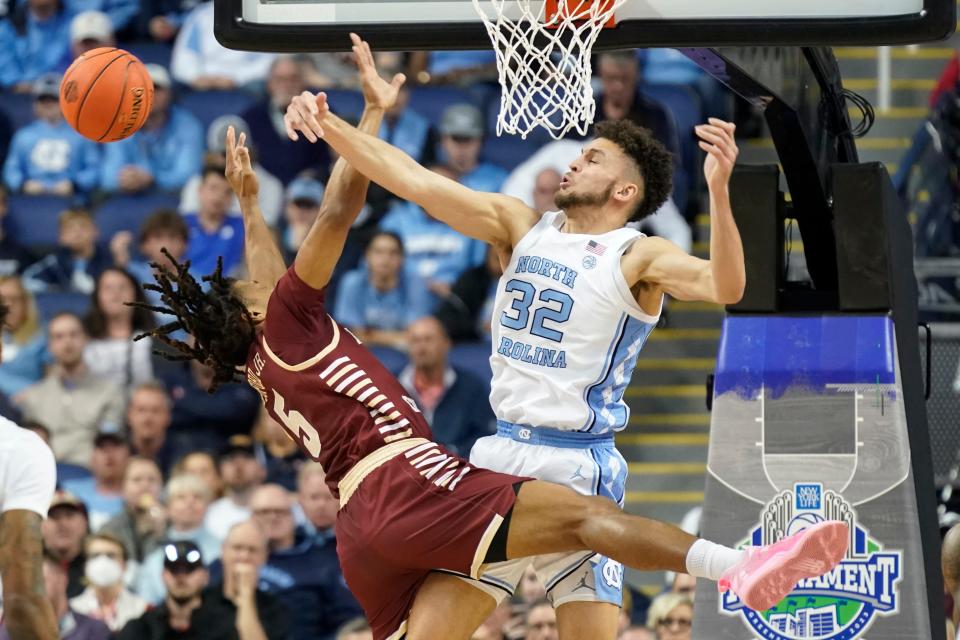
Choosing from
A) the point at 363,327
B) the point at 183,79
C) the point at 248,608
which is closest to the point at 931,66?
the point at 363,327

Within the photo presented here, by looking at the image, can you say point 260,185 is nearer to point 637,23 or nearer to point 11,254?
point 11,254

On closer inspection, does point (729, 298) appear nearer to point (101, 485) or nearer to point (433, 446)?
point (433, 446)

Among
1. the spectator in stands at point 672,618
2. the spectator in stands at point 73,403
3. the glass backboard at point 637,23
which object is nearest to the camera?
the glass backboard at point 637,23

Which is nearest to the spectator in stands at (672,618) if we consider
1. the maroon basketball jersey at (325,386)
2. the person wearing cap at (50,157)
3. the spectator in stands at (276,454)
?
the spectator in stands at (276,454)

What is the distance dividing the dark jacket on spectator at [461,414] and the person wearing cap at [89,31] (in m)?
3.52

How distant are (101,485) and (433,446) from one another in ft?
14.5

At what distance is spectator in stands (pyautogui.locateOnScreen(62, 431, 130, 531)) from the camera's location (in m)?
8.77

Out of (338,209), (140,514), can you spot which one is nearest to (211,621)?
(140,514)

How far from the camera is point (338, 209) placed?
4.98m

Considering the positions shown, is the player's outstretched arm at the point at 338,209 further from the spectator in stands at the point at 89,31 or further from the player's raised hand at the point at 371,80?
the spectator in stands at the point at 89,31

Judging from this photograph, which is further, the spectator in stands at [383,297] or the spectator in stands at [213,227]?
the spectator in stands at [213,227]

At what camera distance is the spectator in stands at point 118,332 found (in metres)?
9.16

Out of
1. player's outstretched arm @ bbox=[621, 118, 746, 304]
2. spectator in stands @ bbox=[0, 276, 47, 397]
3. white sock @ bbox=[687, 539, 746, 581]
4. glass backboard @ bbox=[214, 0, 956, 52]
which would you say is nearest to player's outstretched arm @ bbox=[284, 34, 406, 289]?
glass backboard @ bbox=[214, 0, 956, 52]

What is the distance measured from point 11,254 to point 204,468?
220 cm
